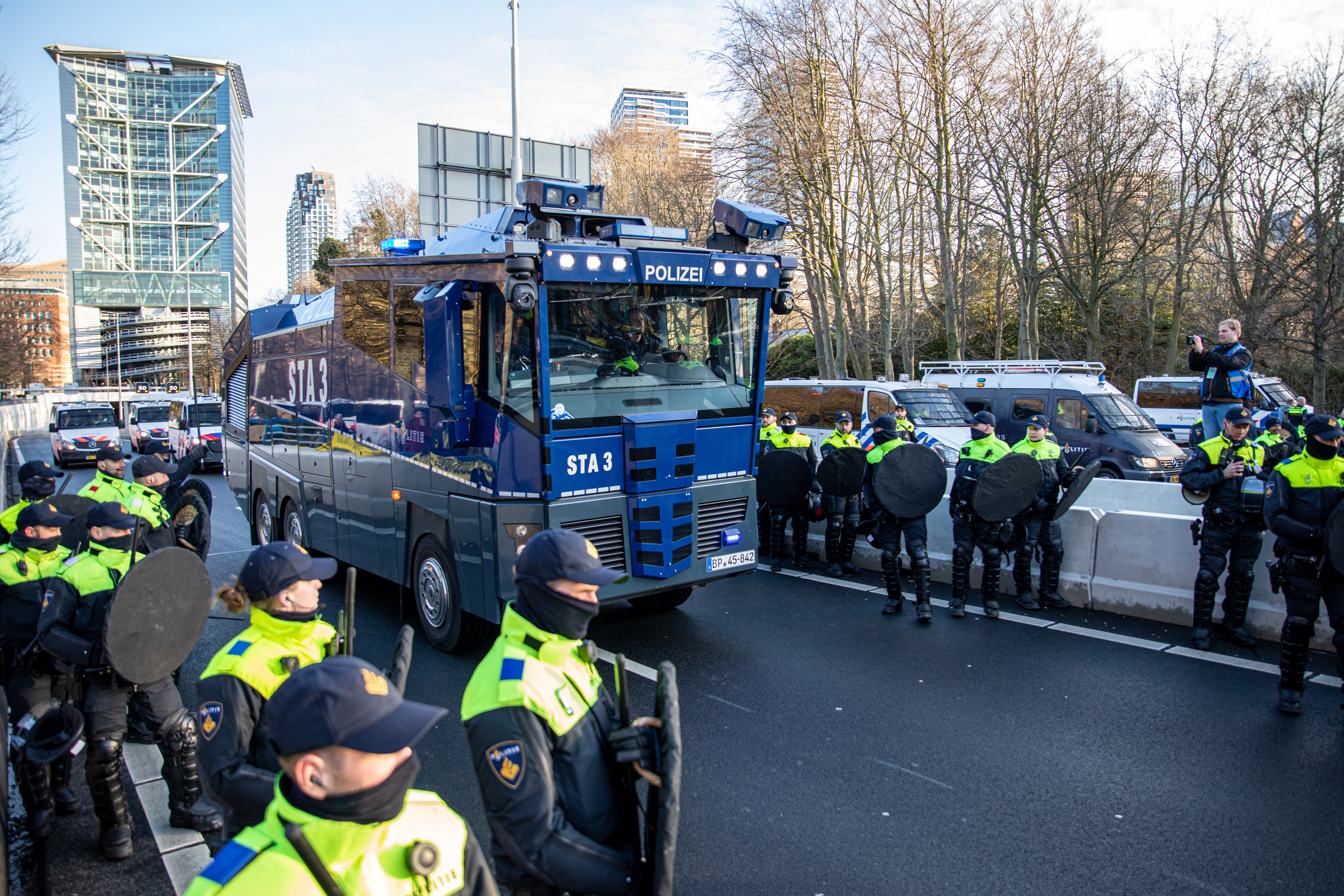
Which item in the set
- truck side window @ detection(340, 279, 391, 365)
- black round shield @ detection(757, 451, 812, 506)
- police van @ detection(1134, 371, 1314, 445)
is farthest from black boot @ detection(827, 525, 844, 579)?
police van @ detection(1134, 371, 1314, 445)

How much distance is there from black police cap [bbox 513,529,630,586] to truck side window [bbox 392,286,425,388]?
4886 mm

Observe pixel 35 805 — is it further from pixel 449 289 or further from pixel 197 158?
pixel 197 158

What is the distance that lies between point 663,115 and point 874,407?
13847 centimetres

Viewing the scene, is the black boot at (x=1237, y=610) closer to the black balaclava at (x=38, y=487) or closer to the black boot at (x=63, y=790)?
the black boot at (x=63, y=790)

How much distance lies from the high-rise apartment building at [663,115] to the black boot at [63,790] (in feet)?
85.9

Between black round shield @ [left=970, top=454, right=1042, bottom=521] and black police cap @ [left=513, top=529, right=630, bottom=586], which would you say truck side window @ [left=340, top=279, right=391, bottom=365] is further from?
black police cap @ [left=513, top=529, right=630, bottom=586]

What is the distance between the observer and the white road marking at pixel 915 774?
4.69 metres

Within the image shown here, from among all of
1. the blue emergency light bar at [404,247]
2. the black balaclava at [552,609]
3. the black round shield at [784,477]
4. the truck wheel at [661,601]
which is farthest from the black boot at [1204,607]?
the blue emergency light bar at [404,247]

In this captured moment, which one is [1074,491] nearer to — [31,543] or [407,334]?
[407,334]

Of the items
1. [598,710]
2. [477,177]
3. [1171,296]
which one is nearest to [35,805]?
[598,710]

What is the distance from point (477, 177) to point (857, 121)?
13394mm

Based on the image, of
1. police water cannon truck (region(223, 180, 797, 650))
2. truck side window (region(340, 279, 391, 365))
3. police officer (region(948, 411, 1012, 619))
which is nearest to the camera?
police water cannon truck (region(223, 180, 797, 650))

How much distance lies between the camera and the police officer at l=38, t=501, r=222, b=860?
13.5 feet

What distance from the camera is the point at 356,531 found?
8.77 meters
